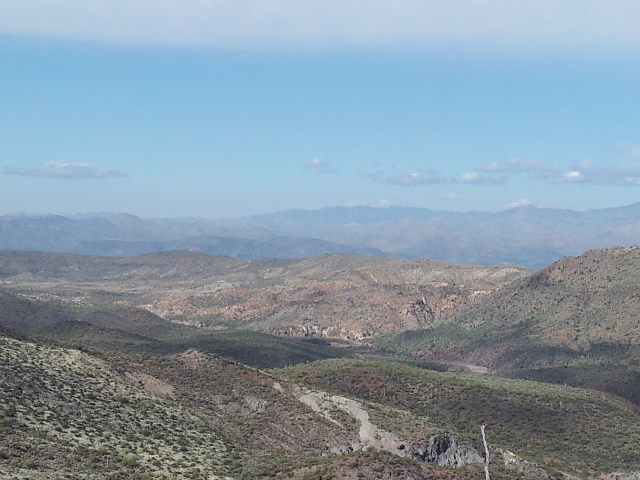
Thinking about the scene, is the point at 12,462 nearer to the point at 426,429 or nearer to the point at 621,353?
the point at 426,429

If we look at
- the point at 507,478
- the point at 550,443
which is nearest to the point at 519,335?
the point at 550,443

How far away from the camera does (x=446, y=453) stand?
42.1 meters

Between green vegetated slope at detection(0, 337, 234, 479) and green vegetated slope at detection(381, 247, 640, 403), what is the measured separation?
49.7 m

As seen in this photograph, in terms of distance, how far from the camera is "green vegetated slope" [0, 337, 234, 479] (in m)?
31.6

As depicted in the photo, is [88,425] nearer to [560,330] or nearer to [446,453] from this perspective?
[446,453]

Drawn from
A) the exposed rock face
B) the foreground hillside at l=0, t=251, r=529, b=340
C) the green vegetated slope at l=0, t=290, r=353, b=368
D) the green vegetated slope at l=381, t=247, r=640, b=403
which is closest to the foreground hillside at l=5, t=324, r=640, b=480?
the exposed rock face

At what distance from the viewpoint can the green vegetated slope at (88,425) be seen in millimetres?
31578

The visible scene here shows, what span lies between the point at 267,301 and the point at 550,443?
4427 inches

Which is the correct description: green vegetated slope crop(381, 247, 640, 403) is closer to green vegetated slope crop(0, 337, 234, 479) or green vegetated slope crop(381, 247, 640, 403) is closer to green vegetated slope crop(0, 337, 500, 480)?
green vegetated slope crop(0, 337, 500, 480)

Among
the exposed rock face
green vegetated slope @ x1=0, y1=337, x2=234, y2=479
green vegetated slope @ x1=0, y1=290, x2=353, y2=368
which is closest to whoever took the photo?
green vegetated slope @ x1=0, y1=337, x2=234, y2=479

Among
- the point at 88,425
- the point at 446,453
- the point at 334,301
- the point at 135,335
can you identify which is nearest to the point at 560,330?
the point at 334,301

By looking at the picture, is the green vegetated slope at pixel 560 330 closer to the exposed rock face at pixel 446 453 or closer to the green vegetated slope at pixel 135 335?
the green vegetated slope at pixel 135 335

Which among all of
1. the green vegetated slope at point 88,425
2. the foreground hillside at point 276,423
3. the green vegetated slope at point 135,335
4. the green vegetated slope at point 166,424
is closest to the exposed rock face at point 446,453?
the foreground hillside at point 276,423

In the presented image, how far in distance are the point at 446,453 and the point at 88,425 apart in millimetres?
19669
